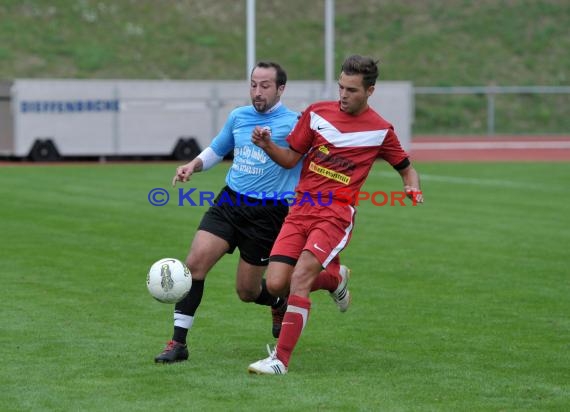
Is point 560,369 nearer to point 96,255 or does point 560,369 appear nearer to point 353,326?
point 353,326

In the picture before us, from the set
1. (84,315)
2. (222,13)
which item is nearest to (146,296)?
(84,315)

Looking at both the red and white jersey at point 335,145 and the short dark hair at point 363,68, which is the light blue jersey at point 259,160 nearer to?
the red and white jersey at point 335,145

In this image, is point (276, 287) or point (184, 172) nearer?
point (276, 287)

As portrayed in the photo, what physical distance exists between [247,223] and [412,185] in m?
1.19

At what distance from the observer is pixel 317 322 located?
9570 millimetres

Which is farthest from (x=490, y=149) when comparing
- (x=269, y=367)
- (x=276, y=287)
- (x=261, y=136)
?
(x=269, y=367)

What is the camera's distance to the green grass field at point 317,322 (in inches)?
272

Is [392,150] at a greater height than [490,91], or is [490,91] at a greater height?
[490,91]

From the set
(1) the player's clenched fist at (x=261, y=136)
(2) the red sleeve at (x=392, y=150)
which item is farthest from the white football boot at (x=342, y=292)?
(1) the player's clenched fist at (x=261, y=136)

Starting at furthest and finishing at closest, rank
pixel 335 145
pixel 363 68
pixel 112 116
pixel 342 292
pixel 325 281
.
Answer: pixel 112 116
pixel 342 292
pixel 325 281
pixel 335 145
pixel 363 68

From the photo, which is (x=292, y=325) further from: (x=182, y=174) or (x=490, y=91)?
(x=490, y=91)

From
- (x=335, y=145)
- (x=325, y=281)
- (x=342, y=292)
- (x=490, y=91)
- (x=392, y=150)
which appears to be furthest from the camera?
(x=490, y=91)

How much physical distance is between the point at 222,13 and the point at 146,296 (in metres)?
38.7

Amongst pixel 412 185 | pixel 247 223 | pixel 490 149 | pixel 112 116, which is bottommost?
pixel 490 149
